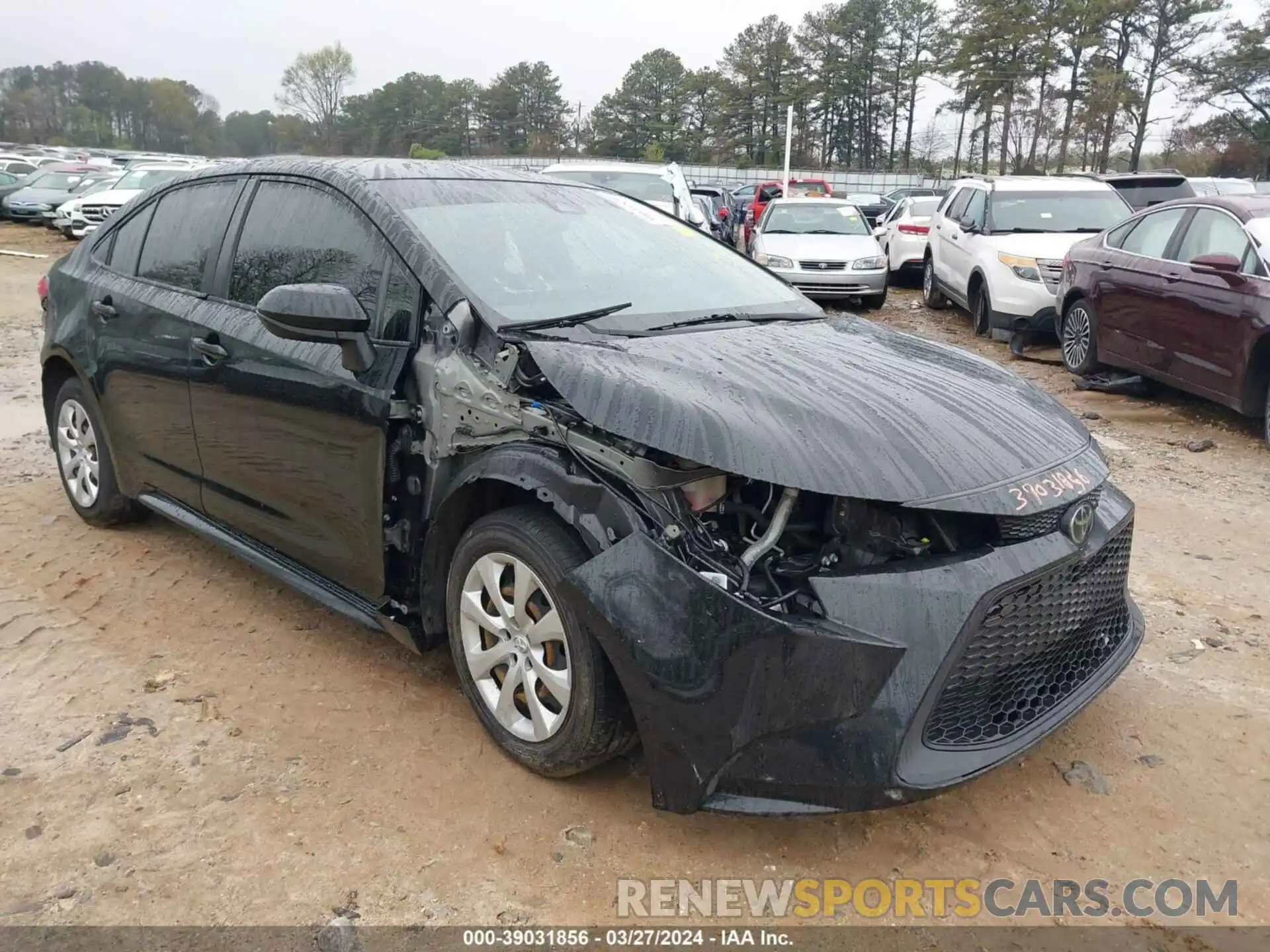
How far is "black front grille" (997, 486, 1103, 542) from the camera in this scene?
7.73 feet

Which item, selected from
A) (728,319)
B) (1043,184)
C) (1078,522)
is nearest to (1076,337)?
(1043,184)

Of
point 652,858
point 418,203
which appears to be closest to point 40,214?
point 418,203

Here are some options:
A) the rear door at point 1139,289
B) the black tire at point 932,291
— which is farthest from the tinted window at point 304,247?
the black tire at point 932,291

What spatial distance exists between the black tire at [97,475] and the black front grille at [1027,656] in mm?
3805

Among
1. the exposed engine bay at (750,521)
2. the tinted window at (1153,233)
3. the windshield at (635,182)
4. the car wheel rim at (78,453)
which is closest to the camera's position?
the exposed engine bay at (750,521)

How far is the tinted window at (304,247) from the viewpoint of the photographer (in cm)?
308

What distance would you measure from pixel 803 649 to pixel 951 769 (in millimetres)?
485

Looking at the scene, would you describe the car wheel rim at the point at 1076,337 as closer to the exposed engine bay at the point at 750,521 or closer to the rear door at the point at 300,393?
the exposed engine bay at the point at 750,521

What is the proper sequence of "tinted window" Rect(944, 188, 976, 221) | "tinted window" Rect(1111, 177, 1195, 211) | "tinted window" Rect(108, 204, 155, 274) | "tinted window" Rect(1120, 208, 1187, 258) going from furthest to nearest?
"tinted window" Rect(1111, 177, 1195, 211)
"tinted window" Rect(944, 188, 976, 221)
"tinted window" Rect(1120, 208, 1187, 258)
"tinted window" Rect(108, 204, 155, 274)

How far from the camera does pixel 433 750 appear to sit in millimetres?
2861

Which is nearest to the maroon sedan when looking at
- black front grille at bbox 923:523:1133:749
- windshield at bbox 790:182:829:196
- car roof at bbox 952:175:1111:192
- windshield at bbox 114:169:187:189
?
car roof at bbox 952:175:1111:192

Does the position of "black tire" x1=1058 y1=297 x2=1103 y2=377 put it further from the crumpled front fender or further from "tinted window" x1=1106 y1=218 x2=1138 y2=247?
the crumpled front fender

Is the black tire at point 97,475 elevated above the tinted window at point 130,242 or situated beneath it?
situated beneath

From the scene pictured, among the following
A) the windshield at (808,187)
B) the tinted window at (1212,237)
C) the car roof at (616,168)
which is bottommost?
the windshield at (808,187)
